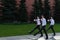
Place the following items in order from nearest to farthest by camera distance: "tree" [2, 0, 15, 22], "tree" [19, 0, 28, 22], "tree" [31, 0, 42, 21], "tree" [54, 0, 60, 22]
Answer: "tree" [2, 0, 15, 22] → "tree" [19, 0, 28, 22] → "tree" [31, 0, 42, 21] → "tree" [54, 0, 60, 22]

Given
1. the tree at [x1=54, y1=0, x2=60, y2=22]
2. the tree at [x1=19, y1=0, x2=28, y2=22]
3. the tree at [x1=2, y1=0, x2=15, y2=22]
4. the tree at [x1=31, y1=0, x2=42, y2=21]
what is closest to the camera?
the tree at [x1=2, y1=0, x2=15, y2=22]

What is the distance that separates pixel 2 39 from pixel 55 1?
765 inches

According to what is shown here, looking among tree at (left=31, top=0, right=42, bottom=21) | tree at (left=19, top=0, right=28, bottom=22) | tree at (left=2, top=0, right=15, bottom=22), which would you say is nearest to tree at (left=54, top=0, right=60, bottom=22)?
tree at (left=31, top=0, right=42, bottom=21)

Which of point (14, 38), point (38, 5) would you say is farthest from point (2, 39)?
point (38, 5)

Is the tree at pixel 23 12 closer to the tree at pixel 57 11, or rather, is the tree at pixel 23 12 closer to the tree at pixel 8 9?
the tree at pixel 8 9

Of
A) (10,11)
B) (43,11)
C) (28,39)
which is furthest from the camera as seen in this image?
(43,11)

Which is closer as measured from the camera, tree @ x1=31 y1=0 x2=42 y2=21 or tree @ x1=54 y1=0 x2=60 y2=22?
tree @ x1=31 y1=0 x2=42 y2=21

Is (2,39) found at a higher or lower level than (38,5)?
lower

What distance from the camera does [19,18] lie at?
35.7 m

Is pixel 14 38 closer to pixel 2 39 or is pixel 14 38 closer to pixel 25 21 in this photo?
pixel 2 39

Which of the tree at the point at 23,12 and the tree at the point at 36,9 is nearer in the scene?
the tree at the point at 23,12

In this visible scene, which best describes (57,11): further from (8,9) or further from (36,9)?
(8,9)

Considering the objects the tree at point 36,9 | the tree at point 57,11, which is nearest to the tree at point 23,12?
the tree at point 36,9

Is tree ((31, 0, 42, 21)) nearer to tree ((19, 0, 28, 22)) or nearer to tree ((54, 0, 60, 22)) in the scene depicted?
tree ((19, 0, 28, 22))
